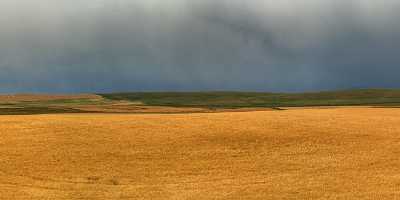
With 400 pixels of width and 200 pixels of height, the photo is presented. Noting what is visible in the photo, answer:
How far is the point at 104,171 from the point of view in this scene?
24.6m

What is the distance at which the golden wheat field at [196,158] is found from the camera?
862 inches

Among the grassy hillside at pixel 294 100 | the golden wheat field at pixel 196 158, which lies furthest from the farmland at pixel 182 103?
the golden wheat field at pixel 196 158

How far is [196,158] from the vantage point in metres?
27.0

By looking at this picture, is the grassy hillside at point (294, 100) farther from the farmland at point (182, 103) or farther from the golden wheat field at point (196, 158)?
the golden wheat field at point (196, 158)

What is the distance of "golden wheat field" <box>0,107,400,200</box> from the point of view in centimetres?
2191

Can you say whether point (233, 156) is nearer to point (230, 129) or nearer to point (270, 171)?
point (270, 171)

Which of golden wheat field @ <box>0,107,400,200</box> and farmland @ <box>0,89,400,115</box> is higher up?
farmland @ <box>0,89,400,115</box>

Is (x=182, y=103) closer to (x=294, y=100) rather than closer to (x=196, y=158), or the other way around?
(x=294, y=100)

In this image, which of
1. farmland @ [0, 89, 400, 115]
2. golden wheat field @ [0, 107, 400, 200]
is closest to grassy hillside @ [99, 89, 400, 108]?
farmland @ [0, 89, 400, 115]

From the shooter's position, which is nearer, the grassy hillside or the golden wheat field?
the golden wheat field

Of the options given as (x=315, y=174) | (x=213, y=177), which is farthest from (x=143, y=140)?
(x=315, y=174)

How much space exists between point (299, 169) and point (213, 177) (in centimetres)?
393

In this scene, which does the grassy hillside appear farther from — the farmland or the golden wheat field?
the golden wheat field

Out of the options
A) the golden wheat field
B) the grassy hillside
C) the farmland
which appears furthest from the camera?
the grassy hillside
